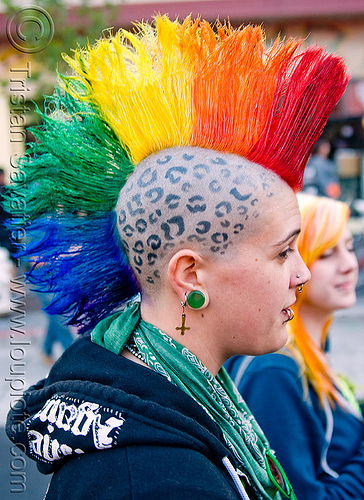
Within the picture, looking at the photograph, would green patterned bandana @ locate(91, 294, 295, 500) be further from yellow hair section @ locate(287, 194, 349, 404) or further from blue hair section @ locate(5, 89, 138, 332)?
yellow hair section @ locate(287, 194, 349, 404)

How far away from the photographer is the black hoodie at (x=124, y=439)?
3.13ft

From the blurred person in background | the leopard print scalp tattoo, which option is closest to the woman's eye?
the leopard print scalp tattoo

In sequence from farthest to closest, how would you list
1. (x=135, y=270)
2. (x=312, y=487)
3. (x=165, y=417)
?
(x=312, y=487) → (x=135, y=270) → (x=165, y=417)

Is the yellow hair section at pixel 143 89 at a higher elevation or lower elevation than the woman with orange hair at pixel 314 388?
higher

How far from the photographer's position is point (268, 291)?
121 cm

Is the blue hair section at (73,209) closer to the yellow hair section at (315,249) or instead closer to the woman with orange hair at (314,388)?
the woman with orange hair at (314,388)

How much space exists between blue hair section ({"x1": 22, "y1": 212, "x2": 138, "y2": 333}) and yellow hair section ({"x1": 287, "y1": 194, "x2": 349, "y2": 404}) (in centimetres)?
87

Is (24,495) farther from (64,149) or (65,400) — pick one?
(64,149)

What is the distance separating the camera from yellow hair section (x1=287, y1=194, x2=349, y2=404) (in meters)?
1.97

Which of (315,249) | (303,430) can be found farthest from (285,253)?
(315,249)

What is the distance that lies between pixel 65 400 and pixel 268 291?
54cm

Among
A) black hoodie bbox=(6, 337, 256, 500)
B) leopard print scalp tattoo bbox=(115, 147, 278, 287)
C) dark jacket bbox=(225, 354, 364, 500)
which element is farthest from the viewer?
dark jacket bbox=(225, 354, 364, 500)

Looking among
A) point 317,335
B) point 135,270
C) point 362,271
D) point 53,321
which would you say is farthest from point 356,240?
point 135,270

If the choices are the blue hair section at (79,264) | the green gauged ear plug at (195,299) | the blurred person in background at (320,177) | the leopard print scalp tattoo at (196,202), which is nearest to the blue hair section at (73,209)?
the blue hair section at (79,264)
